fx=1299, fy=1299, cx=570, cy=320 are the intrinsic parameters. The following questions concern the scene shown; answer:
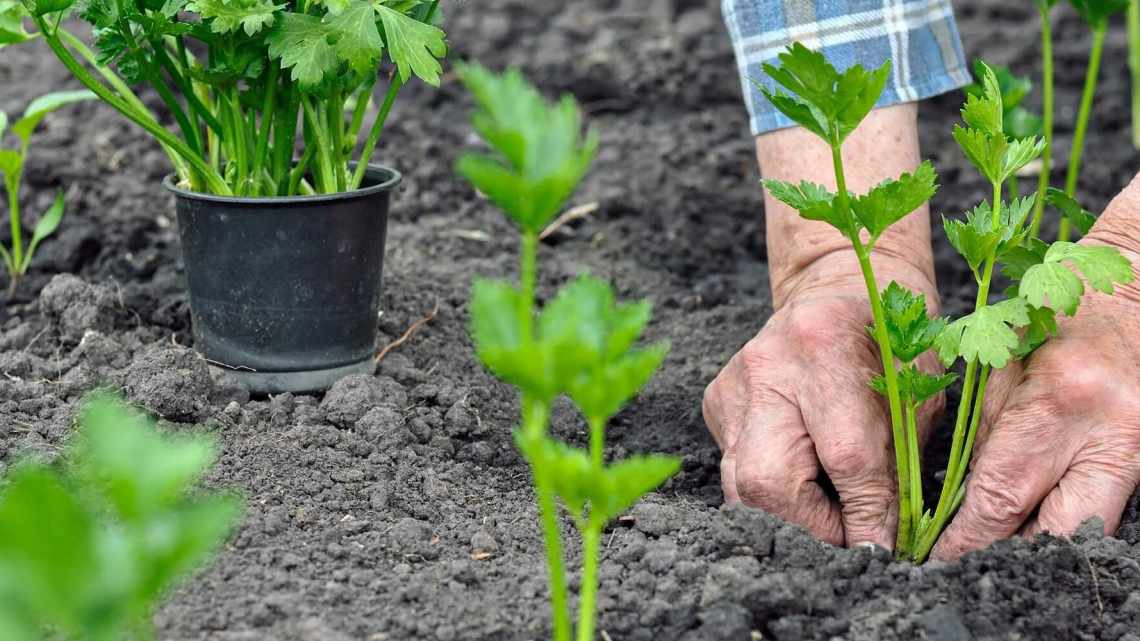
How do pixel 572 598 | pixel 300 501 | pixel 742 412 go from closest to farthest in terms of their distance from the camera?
pixel 572 598
pixel 300 501
pixel 742 412

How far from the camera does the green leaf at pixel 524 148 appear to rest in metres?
1.07

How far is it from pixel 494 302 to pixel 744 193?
2.45 meters

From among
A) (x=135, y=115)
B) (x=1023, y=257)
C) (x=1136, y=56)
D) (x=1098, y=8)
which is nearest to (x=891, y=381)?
(x=1023, y=257)

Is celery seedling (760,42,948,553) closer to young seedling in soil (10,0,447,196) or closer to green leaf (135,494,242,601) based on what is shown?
young seedling in soil (10,0,447,196)

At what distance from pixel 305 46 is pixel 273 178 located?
340 mm

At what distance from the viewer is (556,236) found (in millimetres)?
3271

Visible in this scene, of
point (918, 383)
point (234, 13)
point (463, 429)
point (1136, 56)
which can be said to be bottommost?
point (463, 429)

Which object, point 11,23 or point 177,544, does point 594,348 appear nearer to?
point 177,544

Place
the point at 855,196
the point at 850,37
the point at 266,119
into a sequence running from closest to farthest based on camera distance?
the point at 855,196
the point at 266,119
the point at 850,37

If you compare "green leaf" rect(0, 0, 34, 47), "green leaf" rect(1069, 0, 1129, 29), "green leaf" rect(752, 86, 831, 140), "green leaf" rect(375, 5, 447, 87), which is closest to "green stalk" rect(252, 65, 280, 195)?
"green leaf" rect(375, 5, 447, 87)

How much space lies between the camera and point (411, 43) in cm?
186

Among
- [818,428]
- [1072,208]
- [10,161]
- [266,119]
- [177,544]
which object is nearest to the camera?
[177,544]

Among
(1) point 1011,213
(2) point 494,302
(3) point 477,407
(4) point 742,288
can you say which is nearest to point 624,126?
(4) point 742,288

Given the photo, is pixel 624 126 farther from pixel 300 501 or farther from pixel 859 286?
pixel 300 501
